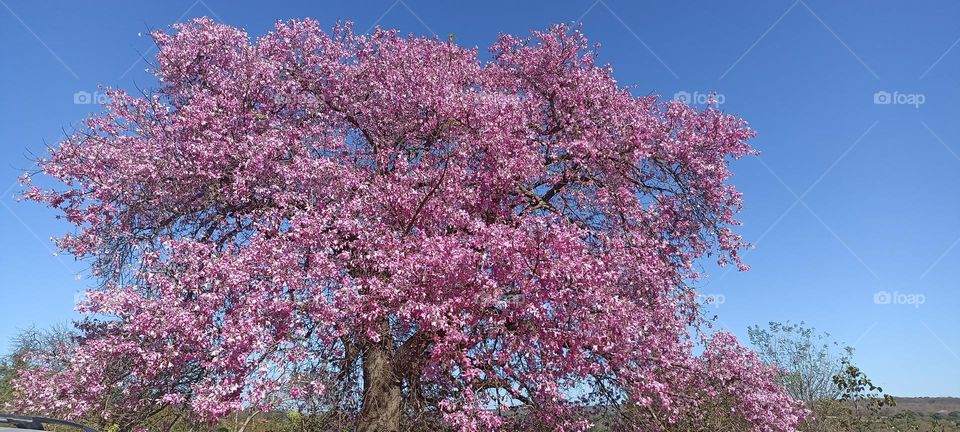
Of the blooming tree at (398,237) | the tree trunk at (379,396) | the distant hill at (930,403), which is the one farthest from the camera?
the distant hill at (930,403)

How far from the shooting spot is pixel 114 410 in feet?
43.9

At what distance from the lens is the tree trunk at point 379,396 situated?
1427cm

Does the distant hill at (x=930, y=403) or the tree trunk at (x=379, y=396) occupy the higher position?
the distant hill at (x=930, y=403)

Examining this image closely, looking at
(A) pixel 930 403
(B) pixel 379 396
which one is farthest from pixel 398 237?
(A) pixel 930 403

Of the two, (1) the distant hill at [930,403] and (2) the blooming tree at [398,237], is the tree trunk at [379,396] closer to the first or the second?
(2) the blooming tree at [398,237]

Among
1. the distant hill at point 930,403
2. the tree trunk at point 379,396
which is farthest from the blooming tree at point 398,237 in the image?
the distant hill at point 930,403

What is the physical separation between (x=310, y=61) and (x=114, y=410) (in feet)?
29.3

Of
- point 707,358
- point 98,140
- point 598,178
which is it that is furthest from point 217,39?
point 707,358

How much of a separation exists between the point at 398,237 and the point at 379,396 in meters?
3.65

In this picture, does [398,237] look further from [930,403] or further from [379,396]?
[930,403]

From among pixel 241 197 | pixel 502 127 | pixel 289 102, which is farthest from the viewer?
pixel 289 102

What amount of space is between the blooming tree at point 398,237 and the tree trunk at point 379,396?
0.17 ft

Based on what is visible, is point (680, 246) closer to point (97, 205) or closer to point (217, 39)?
point (217, 39)

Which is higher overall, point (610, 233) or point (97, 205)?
point (610, 233)
